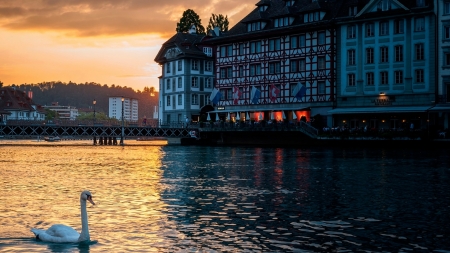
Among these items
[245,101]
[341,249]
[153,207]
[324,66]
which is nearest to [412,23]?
[324,66]

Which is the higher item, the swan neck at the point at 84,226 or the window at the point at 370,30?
the window at the point at 370,30

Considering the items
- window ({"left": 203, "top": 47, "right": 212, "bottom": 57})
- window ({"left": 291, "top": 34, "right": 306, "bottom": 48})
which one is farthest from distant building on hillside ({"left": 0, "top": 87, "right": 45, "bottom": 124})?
window ({"left": 291, "top": 34, "right": 306, "bottom": 48})

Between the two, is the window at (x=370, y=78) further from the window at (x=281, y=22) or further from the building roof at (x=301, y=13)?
the window at (x=281, y=22)

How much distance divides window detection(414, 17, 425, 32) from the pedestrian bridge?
36.7 metres

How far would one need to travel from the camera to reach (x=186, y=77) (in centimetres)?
11006

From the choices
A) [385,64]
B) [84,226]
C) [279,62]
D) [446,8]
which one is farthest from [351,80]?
[84,226]

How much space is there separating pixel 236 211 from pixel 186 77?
89.9 m

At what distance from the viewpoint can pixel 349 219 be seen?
63.2ft

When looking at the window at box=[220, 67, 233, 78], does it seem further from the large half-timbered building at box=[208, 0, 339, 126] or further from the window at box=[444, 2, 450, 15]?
the window at box=[444, 2, 450, 15]

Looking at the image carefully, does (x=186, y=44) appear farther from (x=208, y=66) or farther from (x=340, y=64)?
(x=340, y=64)

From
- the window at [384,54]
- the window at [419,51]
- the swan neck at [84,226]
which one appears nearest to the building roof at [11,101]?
the window at [384,54]

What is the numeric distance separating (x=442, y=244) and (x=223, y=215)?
6859 millimetres

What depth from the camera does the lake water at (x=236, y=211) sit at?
1561cm

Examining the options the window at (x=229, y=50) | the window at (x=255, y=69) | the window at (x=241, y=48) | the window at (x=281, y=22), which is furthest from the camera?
the window at (x=229, y=50)
